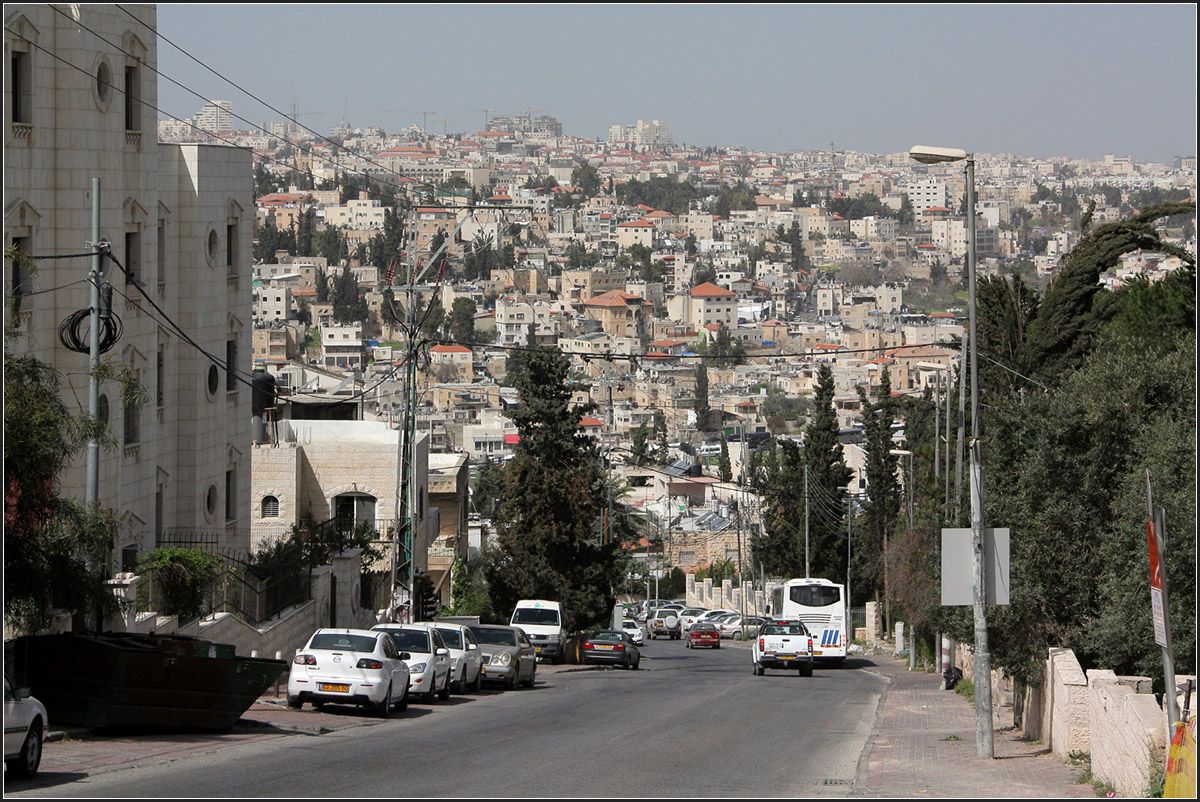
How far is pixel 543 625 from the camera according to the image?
131 feet

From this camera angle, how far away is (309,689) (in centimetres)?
2122

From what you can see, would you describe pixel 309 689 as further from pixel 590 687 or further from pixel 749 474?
pixel 749 474

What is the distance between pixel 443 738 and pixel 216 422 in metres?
22.4

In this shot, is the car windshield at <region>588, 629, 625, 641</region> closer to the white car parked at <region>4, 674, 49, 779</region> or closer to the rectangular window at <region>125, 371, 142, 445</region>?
the rectangular window at <region>125, 371, 142, 445</region>

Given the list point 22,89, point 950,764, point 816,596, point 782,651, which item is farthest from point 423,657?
point 816,596

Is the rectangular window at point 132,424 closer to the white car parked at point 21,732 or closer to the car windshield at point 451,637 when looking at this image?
the car windshield at point 451,637

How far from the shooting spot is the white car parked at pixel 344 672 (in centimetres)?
2106

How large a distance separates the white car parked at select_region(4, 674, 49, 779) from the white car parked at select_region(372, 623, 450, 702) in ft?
32.7

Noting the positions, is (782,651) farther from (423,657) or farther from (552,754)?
(552,754)

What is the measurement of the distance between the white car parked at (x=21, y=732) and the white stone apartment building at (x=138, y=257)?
1110 cm

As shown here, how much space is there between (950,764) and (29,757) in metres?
9.97

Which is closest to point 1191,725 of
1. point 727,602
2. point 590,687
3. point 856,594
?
point 590,687

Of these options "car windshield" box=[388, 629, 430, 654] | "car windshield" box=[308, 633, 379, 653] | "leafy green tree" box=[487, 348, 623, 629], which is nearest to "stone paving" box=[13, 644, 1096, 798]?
"car windshield" box=[308, 633, 379, 653]

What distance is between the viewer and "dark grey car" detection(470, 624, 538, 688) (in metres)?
29.4
